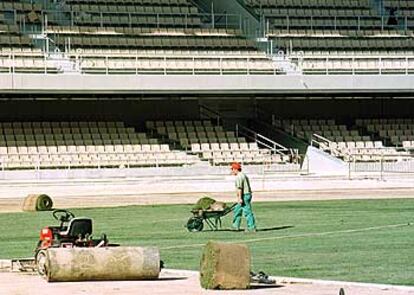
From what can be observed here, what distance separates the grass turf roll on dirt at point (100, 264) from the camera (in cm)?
1741

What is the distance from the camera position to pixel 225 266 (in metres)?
16.7

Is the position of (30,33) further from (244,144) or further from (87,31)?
(244,144)

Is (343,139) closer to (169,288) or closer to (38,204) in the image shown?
(38,204)

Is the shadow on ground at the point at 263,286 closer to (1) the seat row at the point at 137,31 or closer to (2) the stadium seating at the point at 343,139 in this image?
(2) the stadium seating at the point at 343,139

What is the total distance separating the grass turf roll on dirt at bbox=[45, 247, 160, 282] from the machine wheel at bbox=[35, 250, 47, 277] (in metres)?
0.32

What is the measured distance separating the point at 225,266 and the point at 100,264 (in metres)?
1.94

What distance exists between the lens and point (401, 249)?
72.3ft

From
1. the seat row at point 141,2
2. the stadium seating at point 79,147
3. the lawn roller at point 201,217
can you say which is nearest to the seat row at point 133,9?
the seat row at point 141,2

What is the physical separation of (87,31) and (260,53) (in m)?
8.24

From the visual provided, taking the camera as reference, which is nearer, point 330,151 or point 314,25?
point 330,151

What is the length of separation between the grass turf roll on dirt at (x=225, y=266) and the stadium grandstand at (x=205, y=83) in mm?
35760

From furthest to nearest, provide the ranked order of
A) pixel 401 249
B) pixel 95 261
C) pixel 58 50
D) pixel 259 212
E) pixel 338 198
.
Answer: pixel 58 50
pixel 338 198
pixel 259 212
pixel 401 249
pixel 95 261

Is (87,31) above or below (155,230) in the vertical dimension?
above

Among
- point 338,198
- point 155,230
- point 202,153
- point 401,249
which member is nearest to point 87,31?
point 202,153
